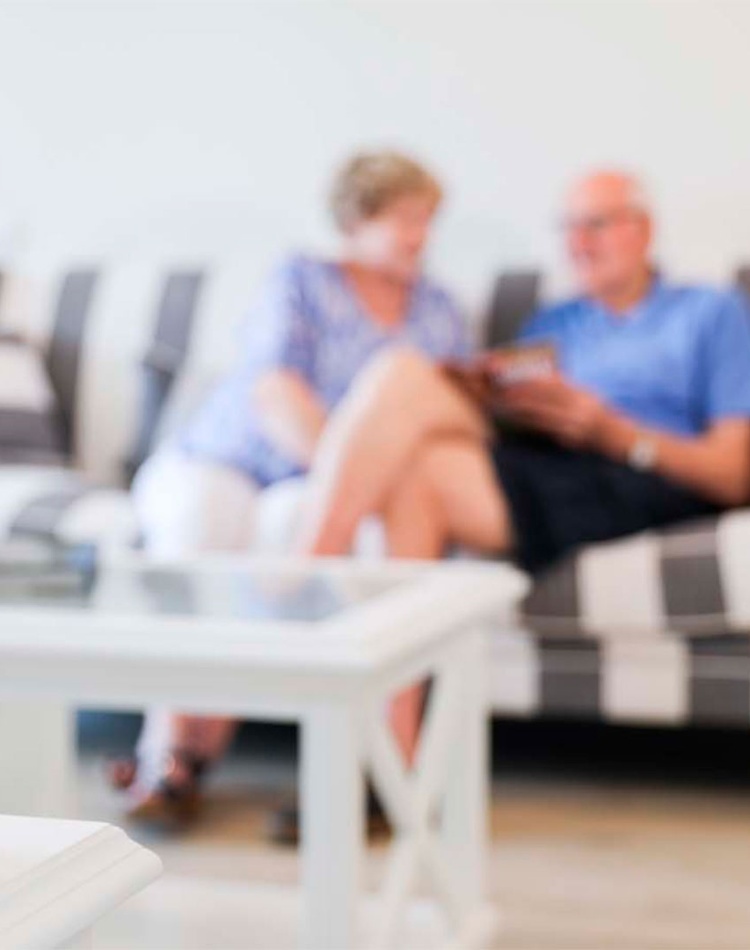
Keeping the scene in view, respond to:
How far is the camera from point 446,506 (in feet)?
6.74

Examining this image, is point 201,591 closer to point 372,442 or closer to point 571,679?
point 372,442

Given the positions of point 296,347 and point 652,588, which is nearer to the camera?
point 652,588

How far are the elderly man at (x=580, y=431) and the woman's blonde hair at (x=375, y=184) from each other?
241 mm

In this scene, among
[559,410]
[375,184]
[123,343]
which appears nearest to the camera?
[559,410]

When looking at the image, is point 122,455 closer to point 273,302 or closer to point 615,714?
point 273,302

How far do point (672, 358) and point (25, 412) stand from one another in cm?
112

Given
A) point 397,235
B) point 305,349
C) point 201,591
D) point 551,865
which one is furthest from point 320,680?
point 397,235

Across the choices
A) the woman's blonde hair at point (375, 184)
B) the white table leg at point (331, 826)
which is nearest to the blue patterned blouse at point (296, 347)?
the woman's blonde hair at point (375, 184)

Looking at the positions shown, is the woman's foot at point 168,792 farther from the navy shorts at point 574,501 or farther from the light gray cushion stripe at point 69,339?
the light gray cushion stripe at point 69,339

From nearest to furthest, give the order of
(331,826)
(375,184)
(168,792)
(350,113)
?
(331,826) → (168,792) → (375,184) → (350,113)

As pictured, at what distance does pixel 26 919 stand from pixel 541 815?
5.31ft

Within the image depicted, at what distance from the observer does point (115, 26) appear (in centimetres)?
327

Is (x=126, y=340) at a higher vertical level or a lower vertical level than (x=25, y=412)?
higher

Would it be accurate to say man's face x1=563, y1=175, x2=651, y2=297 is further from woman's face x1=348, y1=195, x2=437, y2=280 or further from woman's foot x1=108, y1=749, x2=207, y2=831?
woman's foot x1=108, y1=749, x2=207, y2=831
